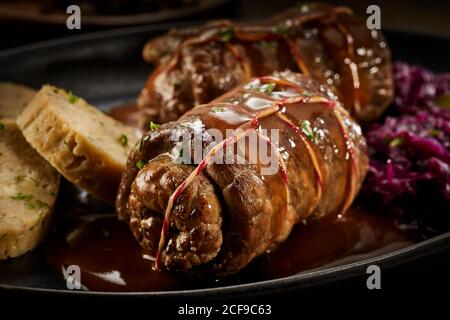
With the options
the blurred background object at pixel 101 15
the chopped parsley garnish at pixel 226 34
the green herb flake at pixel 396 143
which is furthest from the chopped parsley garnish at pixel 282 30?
the blurred background object at pixel 101 15

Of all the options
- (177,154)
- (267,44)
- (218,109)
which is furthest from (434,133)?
(177,154)

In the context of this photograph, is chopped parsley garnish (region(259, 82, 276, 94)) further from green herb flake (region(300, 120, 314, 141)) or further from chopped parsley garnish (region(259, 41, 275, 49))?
chopped parsley garnish (region(259, 41, 275, 49))

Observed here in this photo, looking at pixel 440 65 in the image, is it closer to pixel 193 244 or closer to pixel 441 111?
pixel 441 111

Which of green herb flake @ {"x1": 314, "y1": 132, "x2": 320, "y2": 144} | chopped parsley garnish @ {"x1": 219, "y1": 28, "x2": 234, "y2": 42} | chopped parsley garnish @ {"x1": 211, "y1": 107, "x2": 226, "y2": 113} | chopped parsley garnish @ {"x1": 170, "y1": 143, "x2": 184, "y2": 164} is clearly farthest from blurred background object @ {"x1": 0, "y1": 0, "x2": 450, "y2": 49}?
chopped parsley garnish @ {"x1": 170, "y1": 143, "x2": 184, "y2": 164}

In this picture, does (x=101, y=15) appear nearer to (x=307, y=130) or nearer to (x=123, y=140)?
(x=123, y=140)

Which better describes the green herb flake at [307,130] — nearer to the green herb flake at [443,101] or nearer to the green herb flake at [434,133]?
the green herb flake at [434,133]

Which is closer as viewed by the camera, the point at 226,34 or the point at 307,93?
the point at 307,93
